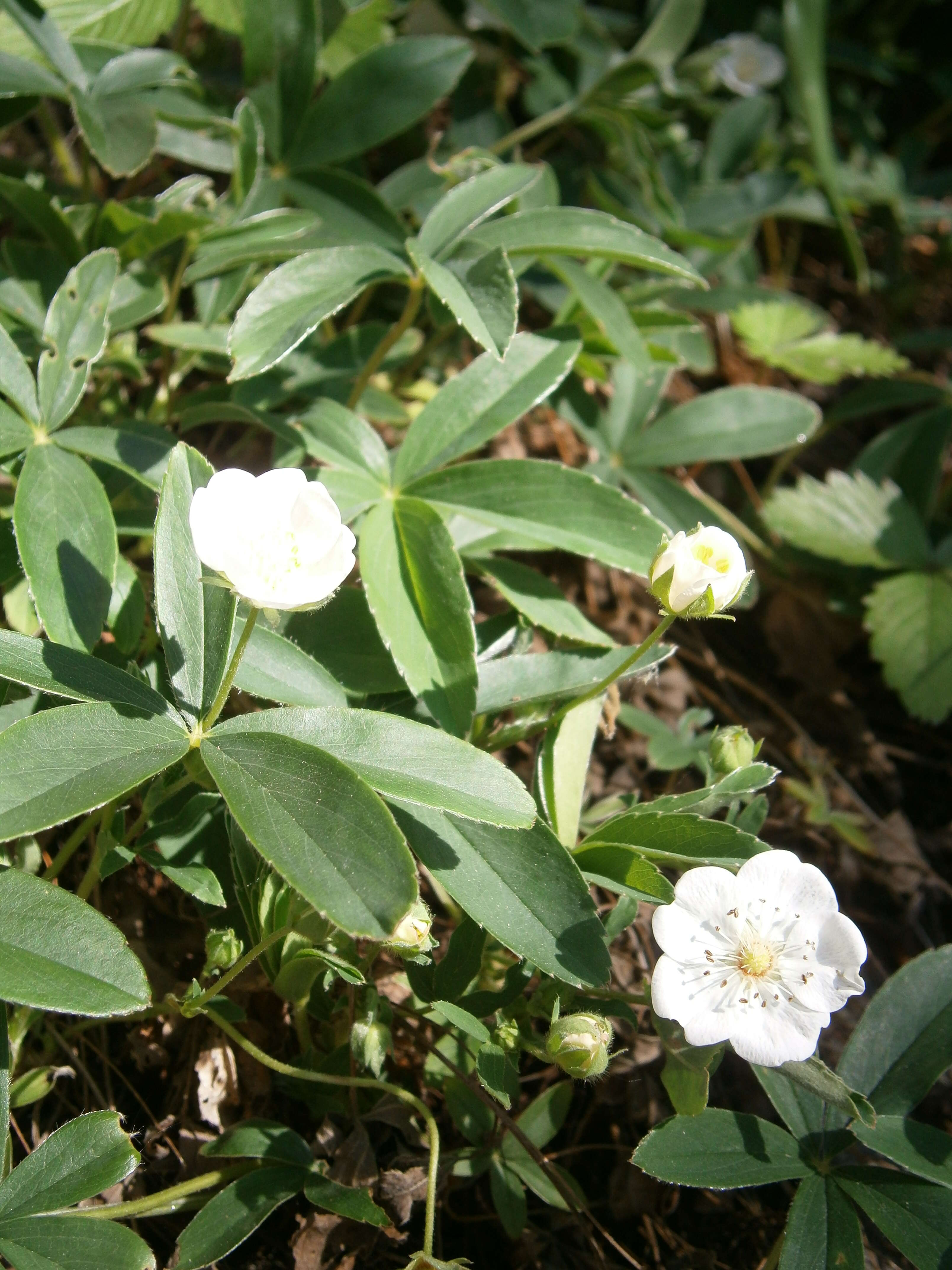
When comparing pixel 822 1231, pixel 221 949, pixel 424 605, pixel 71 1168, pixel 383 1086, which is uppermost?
pixel 424 605

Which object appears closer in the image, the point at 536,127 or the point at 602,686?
the point at 602,686

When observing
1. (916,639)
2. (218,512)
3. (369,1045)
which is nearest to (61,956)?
(369,1045)

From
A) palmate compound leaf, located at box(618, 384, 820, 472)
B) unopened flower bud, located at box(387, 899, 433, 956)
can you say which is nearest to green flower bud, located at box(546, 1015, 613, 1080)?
unopened flower bud, located at box(387, 899, 433, 956)

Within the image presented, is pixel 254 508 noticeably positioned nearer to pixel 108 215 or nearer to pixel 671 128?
pixel 108 215

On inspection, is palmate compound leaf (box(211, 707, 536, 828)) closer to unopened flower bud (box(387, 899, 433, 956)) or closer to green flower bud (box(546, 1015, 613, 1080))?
unopened flower bud (box(387, 899, 433, 956))

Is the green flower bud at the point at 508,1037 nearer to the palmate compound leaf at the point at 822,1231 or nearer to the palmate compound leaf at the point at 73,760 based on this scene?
the palmate compound leaf at the point at 822,1231

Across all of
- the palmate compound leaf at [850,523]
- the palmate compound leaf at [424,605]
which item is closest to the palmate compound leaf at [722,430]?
the palmate compound leaf at [850,523]

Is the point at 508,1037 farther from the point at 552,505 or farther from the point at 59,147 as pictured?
the point at 59,147

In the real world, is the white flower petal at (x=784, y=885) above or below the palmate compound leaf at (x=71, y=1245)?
above
